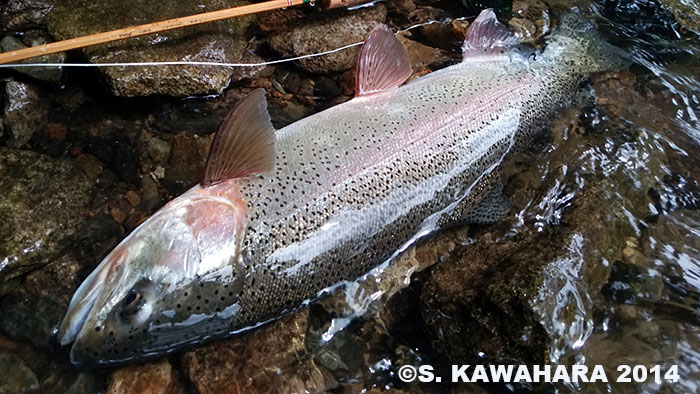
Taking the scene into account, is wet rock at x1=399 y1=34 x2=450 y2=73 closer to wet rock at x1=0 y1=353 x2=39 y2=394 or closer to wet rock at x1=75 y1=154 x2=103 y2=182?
wet rock at x1=75 y1=154 x2=103 y2=182

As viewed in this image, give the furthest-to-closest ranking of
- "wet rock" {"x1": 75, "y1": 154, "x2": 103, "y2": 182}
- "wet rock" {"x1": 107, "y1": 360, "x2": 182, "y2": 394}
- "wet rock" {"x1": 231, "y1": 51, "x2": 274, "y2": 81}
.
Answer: "wet rock" {"x1": 231, "y1": 51, "x2": 274, "y2": 81}
"wet rock" {"x1": 75, "y1": 154, "x2": 103, "y2": 182}
"wet rock" {"x1": 107, "y1": 360, "x2": 182, "y2": 394}

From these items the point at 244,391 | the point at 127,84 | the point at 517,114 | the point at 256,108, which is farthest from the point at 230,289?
the point at 517,114

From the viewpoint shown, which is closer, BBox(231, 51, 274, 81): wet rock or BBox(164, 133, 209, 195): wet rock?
BBox(164, 133, 209, 195): wet rock

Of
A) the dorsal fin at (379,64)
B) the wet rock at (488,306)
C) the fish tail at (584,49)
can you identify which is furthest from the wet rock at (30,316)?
the fish tail at (584,49)

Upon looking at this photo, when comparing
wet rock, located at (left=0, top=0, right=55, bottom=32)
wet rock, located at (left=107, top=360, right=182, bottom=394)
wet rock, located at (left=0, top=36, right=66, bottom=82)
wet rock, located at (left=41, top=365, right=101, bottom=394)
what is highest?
wet rock, located at (left=0, top=0, right=55, bottom=32)

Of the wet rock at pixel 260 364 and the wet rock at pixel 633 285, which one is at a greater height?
the wet rock at pixel 260 364

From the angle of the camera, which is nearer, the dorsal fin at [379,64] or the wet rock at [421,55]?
the dorsal fin at [379,64]

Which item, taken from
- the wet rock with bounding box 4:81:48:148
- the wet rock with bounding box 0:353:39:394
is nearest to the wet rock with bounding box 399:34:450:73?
the wet rock with bounding box 4:81:48:148

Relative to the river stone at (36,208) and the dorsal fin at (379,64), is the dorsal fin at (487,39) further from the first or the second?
the river stone at (36,208)
